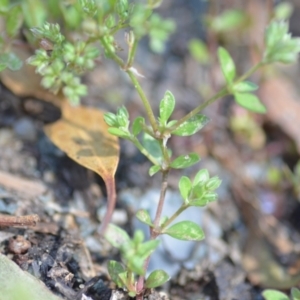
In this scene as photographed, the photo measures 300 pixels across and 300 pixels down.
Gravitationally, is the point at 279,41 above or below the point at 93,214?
above

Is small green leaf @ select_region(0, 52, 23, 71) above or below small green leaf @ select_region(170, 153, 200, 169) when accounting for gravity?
above

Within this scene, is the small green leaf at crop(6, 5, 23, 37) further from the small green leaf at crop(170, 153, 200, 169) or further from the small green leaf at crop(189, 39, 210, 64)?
the small green leaf at crop(189, 39, 210, 64)

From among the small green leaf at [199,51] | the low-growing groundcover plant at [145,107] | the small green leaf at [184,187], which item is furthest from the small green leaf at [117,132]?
the small green leaf at [199,51]

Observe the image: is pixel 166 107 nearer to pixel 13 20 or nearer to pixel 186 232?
pixel 186 232

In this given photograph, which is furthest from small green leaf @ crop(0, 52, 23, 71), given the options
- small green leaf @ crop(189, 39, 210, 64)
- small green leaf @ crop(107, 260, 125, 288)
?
small green leaf @ crop(189, 39, 210, 64)

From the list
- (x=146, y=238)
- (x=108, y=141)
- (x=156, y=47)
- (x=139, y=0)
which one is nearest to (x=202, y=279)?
(x=146, y=238)

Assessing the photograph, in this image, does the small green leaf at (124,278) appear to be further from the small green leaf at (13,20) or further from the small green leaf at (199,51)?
the small green leaf at (199,51)

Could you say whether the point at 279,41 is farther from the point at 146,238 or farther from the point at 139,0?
the point at 139,0
